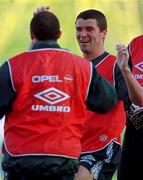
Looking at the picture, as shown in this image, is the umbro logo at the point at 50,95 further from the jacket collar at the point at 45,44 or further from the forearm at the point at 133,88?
the forearm at the point at 133,88

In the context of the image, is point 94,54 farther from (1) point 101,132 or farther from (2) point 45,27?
(2) point 45,27

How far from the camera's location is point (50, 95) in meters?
4.65

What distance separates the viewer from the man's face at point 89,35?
609 centimetres

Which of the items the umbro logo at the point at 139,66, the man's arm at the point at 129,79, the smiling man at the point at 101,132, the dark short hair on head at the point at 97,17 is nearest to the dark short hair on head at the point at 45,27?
the man's arm at the point at 129,79

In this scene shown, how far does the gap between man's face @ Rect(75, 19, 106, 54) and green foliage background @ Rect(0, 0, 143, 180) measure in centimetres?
154

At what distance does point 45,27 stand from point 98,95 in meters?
0.53

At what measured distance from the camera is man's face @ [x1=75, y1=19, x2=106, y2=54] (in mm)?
6086

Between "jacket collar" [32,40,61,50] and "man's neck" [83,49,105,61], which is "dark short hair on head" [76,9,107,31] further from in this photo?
"jacket collar" [32,40,61,50]

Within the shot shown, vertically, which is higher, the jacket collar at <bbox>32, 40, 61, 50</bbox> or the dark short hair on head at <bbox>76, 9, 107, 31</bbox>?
the jacket collar at <bbox>32, 40, 61, 50</bbox>

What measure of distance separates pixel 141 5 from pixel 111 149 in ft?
7.32

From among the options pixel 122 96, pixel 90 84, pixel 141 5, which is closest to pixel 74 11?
pixel 141 5

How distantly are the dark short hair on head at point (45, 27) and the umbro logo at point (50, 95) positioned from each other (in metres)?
0.36

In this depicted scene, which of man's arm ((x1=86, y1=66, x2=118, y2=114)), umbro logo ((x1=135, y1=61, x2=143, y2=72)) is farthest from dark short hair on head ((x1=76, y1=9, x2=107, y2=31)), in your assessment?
man's arm ((x1=86, y1=66, x2=118, y2=114))

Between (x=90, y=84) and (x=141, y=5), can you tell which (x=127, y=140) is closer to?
(x=90, y=84)
